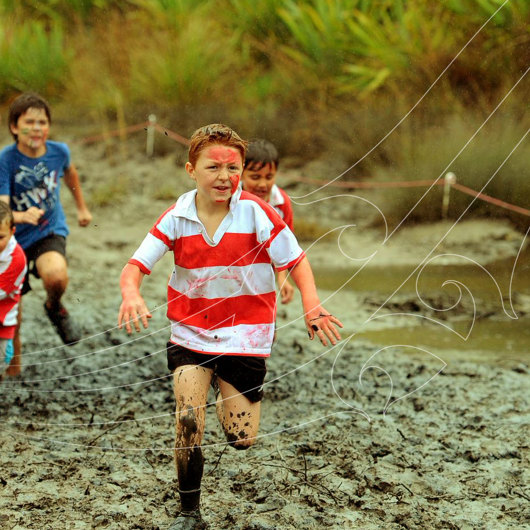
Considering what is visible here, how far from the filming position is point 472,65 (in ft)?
41.8

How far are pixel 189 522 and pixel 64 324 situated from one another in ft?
9.07

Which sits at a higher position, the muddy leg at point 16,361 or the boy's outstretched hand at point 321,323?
the boy's outstretched hand at point 321,323

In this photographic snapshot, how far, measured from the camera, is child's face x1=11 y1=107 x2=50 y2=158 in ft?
18.7

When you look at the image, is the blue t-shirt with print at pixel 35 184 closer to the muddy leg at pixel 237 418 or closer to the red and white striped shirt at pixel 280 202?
the red and white striped shirt at pixel 280 202

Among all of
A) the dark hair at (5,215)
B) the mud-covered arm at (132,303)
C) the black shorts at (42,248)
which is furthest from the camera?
the black shorts at (42,248)

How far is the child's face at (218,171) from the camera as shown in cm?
378

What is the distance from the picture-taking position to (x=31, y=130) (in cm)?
573

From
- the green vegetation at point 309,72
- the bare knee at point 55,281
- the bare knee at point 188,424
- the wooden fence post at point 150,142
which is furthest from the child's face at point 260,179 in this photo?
the wooden fence post at point 150,142

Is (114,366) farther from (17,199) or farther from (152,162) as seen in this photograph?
(152,162)

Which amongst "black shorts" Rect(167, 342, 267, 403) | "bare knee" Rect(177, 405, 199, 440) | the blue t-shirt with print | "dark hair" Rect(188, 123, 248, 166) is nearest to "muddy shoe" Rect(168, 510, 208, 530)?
"bare knee" Rect(177, 405, 199, 440)

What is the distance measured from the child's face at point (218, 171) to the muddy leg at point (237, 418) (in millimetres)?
878

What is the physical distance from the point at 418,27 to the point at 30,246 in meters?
9.04

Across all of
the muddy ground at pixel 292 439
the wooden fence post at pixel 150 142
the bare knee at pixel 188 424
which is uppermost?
the wooden fence post at pixel 150 142

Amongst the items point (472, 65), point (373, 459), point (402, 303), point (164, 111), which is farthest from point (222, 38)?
point (373, 459)
